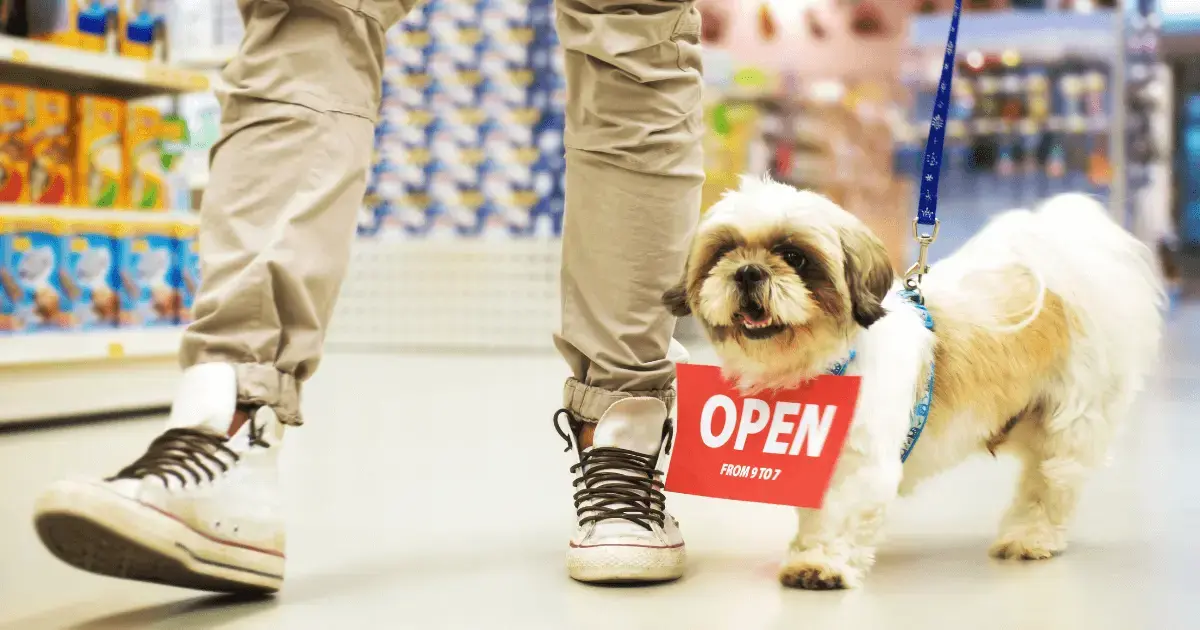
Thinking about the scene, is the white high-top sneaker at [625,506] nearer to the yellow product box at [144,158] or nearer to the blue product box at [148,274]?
the blue product box at [148,274]

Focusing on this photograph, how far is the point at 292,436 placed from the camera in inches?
111

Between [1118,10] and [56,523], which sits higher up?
[1118,10]

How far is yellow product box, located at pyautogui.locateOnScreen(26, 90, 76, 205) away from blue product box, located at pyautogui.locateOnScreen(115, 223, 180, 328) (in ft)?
0.71

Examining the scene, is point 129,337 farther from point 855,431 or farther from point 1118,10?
point 1118,10

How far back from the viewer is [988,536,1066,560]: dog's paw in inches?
63.4

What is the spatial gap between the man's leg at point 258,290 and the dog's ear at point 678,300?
0.45m

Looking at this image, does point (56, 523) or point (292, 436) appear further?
point (292, 436)

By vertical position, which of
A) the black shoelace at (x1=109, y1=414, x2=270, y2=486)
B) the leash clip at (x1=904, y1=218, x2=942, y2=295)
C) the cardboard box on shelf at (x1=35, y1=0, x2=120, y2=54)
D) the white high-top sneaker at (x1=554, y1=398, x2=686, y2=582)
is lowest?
the white high-top sneaker at (x1=554, y1=398, x2=686, y2=582)

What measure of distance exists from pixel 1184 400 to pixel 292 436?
9.42 feet

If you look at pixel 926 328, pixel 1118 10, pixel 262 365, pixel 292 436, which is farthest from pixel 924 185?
pixel 1118 10

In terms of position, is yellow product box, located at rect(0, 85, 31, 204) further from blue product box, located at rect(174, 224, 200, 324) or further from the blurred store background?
blue product box, located at rect(174, 224, 200, 324)

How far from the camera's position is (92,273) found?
3305 millimetres

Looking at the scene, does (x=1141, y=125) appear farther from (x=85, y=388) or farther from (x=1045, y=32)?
(x=85, y=388)

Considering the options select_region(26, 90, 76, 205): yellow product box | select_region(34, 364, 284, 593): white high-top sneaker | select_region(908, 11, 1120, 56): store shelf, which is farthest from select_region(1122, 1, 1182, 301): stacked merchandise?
select_region(34, 364, 284, 593): white high-top sneaker
